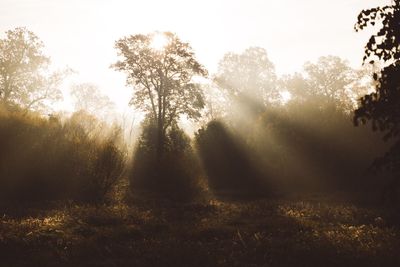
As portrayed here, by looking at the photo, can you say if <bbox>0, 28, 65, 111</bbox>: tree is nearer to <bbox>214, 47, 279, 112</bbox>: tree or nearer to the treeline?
the treeline

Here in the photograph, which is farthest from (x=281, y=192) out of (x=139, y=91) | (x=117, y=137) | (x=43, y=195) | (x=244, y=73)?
(x=244, y=73)

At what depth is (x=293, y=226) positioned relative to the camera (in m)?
14.2

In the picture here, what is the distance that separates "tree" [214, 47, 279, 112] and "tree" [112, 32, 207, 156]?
16.2m

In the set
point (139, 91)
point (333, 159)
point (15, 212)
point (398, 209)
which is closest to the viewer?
point (15, 212)

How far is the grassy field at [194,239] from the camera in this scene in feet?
32.0

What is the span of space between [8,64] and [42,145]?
29.5 metres

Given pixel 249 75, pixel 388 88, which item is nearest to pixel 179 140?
pixel 249 75

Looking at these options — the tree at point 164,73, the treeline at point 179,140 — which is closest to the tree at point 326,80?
the treeline at point 179,140

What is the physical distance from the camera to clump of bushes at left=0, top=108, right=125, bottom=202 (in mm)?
21094

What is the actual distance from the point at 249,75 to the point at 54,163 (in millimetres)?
43201

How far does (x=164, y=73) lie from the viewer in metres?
42.9

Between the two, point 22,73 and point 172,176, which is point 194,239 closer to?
point 172,176

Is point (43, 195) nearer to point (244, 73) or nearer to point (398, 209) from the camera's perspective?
point (398, 209)

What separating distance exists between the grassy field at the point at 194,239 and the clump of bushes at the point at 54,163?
13.1 ft
